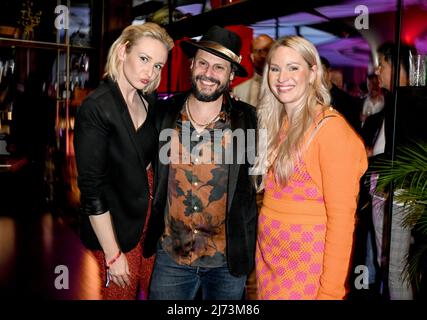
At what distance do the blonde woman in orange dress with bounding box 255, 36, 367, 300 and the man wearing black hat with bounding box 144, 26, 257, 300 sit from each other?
0.48 feet

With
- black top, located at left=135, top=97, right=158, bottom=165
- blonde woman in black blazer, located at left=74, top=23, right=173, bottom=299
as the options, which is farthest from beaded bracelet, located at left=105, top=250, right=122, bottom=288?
black top, located at left=135, top=97, right=158, bottom=165

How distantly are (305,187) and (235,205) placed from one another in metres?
0.39

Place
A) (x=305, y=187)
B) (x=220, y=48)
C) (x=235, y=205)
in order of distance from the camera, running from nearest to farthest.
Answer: (x=305, y=187), (x=235, y=205), (x=220, y=48)

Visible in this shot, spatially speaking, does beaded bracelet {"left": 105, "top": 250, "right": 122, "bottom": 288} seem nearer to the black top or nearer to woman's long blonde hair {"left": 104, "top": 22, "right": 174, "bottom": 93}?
the black top

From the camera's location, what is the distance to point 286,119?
72.2 inches

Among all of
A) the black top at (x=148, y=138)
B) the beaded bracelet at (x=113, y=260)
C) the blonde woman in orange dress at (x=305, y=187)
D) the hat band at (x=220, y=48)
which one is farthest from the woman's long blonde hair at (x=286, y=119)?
the beaded bracelet at (x=113, y=260)

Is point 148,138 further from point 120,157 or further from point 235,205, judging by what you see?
point 235,205

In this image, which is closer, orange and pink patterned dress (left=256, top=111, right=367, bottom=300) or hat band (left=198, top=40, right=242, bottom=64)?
Answer: orange and pink patterned dress (left=256, top=111, right=367, bottom=300)

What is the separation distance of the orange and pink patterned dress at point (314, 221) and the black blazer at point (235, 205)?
0.42ft

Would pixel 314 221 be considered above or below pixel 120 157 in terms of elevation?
below

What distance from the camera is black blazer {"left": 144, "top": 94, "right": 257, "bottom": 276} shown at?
1.92m

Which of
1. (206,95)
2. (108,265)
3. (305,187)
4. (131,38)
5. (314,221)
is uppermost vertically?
(131,38)

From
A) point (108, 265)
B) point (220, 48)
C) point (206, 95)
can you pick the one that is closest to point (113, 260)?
point (108, 265)

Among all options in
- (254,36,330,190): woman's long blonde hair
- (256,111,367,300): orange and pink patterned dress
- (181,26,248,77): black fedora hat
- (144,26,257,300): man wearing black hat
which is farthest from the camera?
(181,26,248,77): black fedora hat
